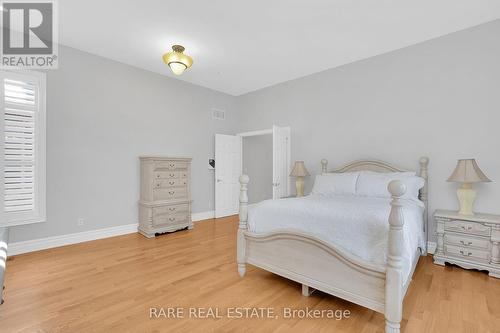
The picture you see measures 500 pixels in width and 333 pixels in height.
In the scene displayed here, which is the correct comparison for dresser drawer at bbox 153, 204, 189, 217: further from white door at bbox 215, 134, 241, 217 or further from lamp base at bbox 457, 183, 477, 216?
lamp base at bbox 457, 183, 477, 216

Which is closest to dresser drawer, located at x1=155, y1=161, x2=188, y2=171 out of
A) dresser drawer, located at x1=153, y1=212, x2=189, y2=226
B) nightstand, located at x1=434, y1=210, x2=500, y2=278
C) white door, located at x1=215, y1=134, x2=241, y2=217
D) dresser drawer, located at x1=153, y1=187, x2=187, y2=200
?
dresser drawer, located at x1=153, y1=187, x2=187, y2=200

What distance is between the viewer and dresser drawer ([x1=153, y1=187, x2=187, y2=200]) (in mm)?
4160

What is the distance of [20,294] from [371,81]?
16.7 ft

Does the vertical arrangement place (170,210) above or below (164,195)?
below

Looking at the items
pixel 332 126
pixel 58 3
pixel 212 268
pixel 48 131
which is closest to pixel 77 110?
pixel 48 131

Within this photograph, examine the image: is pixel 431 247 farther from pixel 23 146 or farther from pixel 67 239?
pixel 23 146

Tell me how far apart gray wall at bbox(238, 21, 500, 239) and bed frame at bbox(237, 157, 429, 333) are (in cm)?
205

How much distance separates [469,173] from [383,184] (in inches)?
34.4

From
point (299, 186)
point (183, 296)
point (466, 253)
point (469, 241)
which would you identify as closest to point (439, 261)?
point (466, 253)

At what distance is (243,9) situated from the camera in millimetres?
2719

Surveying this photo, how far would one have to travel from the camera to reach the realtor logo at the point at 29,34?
9.09 feet

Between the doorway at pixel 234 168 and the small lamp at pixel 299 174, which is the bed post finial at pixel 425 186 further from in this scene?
the doorway at pixel 234 168

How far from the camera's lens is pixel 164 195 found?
426 cm

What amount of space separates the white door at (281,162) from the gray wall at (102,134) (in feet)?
6.04
